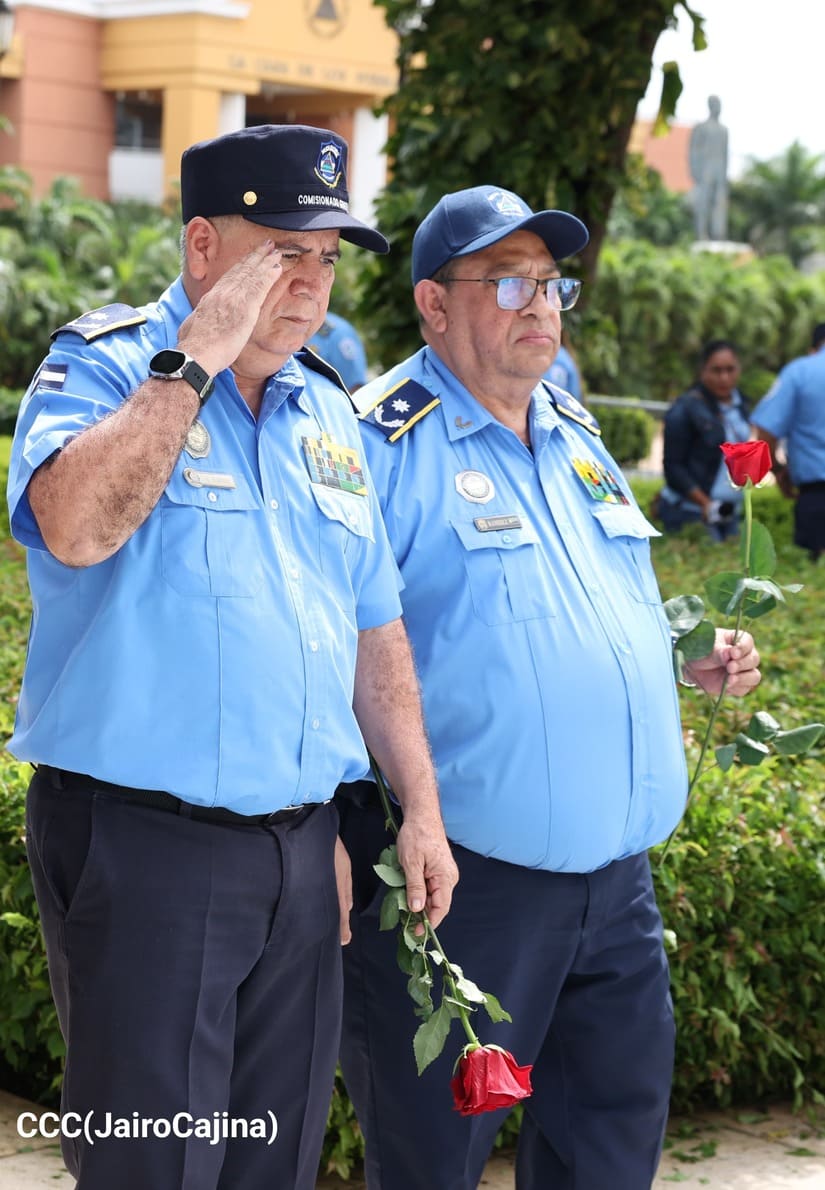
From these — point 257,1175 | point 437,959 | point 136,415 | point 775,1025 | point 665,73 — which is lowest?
point 775,1025

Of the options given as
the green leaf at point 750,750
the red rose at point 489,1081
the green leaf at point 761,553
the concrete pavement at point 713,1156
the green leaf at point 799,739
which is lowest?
the concrete pavement at point 713,1156

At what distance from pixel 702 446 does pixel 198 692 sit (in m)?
6.82

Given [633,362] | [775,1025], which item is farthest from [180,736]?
[633,362]

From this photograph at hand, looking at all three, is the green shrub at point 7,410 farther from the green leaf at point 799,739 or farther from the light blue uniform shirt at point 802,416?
the green leaf at point 799,739

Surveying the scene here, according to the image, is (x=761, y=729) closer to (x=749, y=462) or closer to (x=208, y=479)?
(x=749, y=462)

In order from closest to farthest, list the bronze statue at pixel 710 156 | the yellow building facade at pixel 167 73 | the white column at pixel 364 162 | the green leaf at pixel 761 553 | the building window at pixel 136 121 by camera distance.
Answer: the green leaf at pixel 761 553 → the yellow building facade at pixel 167 73 → the white column at pixel 364 162 → the bronze statue at pixel 710 156 → the building window at pixel 136 121

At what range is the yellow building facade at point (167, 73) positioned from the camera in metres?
30.6

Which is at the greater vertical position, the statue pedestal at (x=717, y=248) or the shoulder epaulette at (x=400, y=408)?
the statue pedestal at (x=717, y=248)

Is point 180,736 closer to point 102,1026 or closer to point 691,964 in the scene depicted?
point 102,1026

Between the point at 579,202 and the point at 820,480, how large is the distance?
2.16 metres

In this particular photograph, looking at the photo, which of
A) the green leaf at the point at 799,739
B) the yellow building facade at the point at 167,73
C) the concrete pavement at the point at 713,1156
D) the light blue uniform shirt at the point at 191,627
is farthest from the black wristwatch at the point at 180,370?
the yellow building facade at the point at 167,73

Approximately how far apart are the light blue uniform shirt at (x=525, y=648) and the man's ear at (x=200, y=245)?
0.56 meters

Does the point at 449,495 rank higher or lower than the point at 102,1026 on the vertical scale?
higher

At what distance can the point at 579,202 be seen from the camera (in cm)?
725
